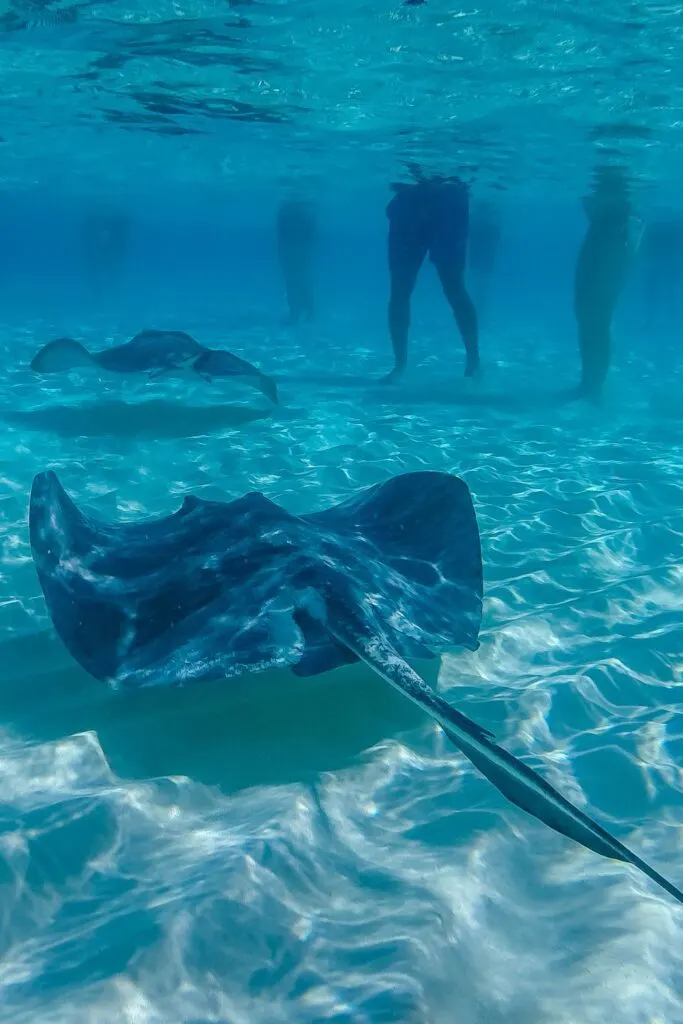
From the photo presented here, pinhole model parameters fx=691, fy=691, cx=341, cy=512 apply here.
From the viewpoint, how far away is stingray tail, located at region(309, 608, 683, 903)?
2299mm

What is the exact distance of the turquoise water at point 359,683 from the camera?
2.92 meters

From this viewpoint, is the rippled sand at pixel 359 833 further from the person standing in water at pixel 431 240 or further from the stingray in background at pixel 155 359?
the person standing in water at pixel 431 240

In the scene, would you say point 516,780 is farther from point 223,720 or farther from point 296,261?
point 296,261

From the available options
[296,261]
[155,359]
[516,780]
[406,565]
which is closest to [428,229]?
[155,359]

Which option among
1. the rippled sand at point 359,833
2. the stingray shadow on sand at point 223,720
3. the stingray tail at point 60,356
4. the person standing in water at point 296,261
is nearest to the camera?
the rippled sand at point 359,833

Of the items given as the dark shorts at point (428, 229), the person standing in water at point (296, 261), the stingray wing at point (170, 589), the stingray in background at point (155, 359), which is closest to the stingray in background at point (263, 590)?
the stingray wing at point (170, 589)

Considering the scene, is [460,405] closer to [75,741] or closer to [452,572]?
[452,572]

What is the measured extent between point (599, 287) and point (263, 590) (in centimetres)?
1460

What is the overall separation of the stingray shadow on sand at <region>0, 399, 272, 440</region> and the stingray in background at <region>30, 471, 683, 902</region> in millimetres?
5826

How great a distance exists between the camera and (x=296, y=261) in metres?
26.4

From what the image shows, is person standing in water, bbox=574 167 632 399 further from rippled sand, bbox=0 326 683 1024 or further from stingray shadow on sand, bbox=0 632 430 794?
stingray shadow on sand, bbox=0 632 430 794

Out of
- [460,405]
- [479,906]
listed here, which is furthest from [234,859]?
[460,405]

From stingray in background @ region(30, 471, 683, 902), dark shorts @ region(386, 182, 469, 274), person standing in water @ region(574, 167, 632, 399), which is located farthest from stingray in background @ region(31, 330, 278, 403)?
person standing in water @ region(574, 167, 632, 399)

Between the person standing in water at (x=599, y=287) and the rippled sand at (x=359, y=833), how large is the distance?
9646 millimetres
